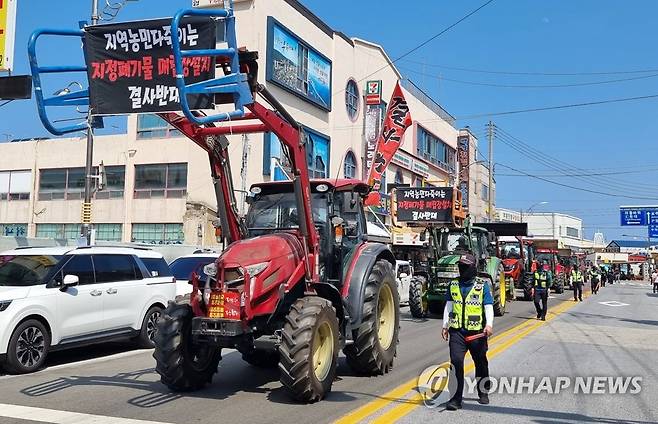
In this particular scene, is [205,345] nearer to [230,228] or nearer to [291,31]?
[230,228]

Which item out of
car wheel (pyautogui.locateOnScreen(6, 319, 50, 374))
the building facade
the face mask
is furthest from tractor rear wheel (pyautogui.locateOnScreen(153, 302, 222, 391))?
the building facade

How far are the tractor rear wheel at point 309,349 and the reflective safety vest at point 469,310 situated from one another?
144 centimetres

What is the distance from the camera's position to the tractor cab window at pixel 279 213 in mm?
8609

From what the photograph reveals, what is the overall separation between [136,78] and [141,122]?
25.1 metres

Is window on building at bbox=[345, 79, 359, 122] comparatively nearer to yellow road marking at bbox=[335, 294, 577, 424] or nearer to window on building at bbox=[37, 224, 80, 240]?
window on building at bbox=[37, 224, 80, 240]

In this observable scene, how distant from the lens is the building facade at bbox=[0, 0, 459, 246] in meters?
27.6

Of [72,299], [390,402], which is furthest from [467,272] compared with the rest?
[72,299]

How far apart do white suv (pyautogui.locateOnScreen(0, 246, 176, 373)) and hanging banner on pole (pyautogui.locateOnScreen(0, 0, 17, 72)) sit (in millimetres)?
5205

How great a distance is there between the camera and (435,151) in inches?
2104

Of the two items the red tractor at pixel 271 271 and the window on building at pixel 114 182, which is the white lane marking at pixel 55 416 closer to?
the red tractor at pixel 271 271

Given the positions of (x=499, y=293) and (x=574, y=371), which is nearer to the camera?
(x=574, y=371)

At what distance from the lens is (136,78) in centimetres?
704

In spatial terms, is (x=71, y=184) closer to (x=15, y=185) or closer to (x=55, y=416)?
(x=15, y=185)

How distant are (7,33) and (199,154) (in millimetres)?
Answer: 15273
